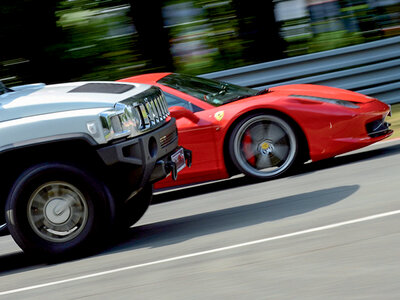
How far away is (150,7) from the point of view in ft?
39.3

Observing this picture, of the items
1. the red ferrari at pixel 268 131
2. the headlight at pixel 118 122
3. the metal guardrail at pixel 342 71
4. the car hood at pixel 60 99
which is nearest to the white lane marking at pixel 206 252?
the headlight at pixel 118 122

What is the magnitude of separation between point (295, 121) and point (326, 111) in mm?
335

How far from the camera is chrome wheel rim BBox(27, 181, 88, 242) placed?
5.83 m

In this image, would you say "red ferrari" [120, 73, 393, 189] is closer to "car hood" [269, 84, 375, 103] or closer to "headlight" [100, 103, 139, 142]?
"car hood" [269, 84, 375, 103]

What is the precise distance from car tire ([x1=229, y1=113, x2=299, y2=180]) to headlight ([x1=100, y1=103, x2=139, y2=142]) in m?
2.14

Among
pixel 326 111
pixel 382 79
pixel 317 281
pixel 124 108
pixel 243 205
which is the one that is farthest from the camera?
pixel 382 79

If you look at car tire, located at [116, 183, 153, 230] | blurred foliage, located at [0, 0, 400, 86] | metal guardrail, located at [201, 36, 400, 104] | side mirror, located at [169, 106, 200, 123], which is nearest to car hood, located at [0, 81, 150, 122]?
car tire, located at [116, 183, 153, 230]

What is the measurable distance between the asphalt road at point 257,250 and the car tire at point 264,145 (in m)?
0.20

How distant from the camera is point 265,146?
7879mm

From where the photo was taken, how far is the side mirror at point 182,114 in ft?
24.9

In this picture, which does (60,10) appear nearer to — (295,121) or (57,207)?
(295,121)

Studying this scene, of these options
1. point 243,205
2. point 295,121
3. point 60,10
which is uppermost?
point 60,10

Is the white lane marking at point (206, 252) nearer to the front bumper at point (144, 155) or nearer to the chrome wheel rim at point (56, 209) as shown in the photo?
the chrome wheel rim at point (56, 209)

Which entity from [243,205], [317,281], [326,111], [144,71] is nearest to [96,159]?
[243,205]
